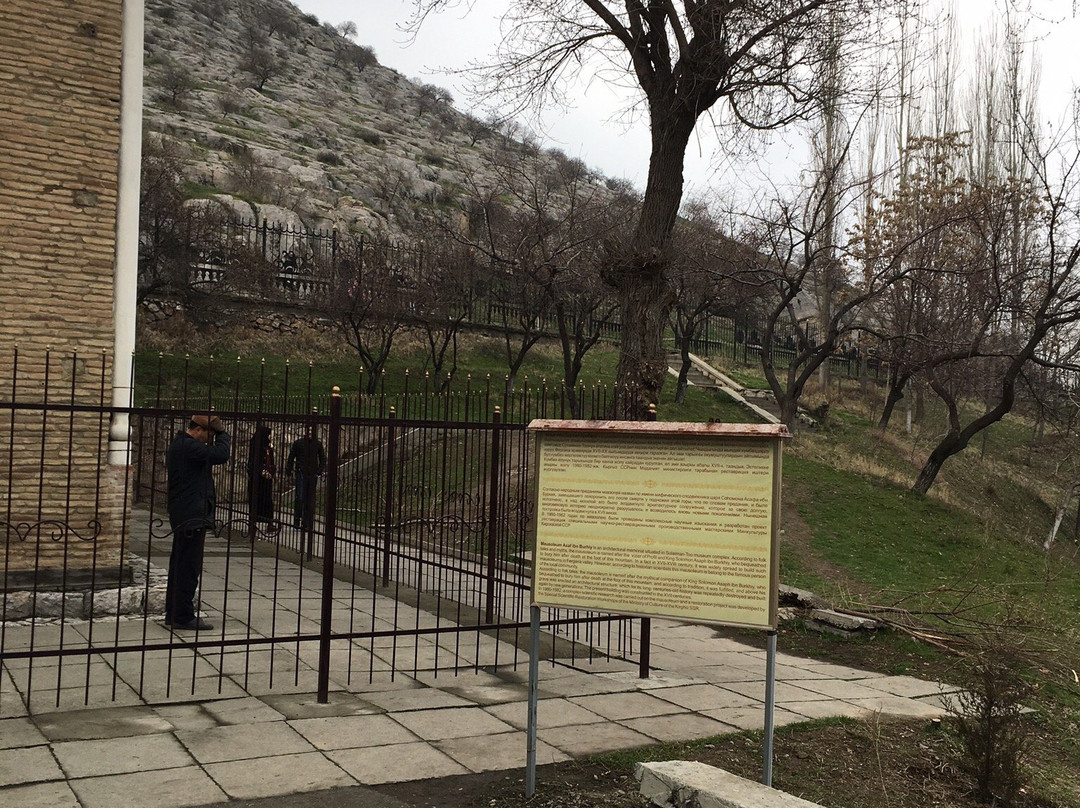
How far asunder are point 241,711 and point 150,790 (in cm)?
142

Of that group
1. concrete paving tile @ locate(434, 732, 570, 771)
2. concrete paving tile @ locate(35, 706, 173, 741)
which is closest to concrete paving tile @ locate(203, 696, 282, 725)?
concrete paving tile @ locate(35, 706, 173, 741)

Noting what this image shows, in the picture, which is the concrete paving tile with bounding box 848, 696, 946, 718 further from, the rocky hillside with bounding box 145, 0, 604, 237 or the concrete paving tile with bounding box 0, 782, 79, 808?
the rocky hillside with bounding box 145, 0, 604, 237

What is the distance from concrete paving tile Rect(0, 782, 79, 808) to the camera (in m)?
4.13

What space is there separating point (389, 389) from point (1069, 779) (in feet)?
73.2

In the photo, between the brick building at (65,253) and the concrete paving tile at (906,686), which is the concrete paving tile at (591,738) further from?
the brick building at (65,253)

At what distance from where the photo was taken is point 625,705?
253 inches

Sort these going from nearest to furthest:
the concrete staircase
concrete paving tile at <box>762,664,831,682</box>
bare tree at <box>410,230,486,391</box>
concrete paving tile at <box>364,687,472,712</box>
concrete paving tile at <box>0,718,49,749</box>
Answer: concrete paving tile at <box>0,718,49,749</box>
concrete paving tile at <box>364,687,472,712</box>
concrete paving tile at <box>762,664,831,682</box>
the concrete staircase
bare tree at <box>410,230,486,391</box>

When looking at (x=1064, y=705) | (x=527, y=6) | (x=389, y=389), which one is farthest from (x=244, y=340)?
(x=1064, y=705)

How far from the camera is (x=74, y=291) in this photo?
876 centimetres

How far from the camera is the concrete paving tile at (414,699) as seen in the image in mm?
6145

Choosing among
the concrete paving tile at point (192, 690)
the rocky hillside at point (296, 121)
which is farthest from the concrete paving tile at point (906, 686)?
the rocky hillside at point (296, 121)

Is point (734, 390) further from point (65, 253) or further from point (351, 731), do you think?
point (351, 731)

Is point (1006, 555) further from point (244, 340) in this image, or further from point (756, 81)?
point (244, 340)

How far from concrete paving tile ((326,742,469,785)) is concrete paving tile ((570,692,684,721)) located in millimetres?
1404
